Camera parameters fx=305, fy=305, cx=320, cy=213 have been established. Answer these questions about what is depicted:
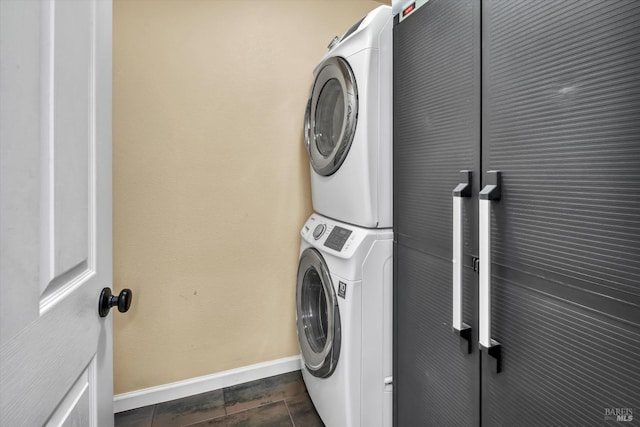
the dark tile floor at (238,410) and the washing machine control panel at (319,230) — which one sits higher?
the washing machine control panel at (319,230)

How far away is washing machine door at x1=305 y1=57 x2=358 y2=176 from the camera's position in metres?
1.29

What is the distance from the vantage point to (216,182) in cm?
183

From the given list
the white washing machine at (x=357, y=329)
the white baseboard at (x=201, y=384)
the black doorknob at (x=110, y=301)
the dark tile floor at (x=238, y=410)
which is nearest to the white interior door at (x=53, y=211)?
the black doorknob at (x=110, y=301)

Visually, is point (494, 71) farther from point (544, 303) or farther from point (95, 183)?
point (95, 183)

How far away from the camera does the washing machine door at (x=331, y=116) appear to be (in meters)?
1.29

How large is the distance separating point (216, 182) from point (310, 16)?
1.24m

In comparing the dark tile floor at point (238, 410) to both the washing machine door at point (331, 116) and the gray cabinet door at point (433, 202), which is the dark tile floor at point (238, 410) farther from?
the washing machine door at point (331, 116)

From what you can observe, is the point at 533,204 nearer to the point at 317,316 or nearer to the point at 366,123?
the point at 366,123

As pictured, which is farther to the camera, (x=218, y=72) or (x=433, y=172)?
(x=218, y=72)

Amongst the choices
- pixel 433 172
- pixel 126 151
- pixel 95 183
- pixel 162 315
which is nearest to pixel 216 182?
pixel 126 151

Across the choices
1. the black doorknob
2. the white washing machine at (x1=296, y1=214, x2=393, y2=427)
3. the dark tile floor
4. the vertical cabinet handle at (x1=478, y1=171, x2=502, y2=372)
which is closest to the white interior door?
the black doorknob

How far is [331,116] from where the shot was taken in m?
1.56

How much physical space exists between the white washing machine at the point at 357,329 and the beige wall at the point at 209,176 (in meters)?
0.63

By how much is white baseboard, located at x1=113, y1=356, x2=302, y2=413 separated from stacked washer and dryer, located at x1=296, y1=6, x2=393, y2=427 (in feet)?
2.00
